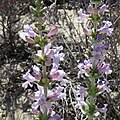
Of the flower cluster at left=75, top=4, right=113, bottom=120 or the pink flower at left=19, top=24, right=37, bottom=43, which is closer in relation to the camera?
the pink flower at left=19, top=24, right=37, bottom=43

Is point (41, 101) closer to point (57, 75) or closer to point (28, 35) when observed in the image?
point (57, 75)

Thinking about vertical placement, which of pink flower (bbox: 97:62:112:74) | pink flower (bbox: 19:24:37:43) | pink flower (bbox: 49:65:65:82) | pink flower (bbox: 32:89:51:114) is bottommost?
pink flower (bbox: 32:89:51:114)

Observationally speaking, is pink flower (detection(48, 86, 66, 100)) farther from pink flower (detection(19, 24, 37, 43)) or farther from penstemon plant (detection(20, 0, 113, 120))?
pink flower (detection(19, 24, 37, 43))

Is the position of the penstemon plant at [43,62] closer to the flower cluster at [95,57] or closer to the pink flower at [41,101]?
the pink flower at [41,101]

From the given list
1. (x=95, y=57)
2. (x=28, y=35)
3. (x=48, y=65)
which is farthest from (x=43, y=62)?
(x=95, y=57)

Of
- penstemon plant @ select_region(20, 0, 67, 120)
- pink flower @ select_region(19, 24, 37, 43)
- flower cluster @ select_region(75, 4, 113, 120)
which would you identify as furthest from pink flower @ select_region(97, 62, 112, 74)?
pink flower @ select_region(19, 24, 37, 43)

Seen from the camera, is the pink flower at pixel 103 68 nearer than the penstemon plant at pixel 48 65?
No

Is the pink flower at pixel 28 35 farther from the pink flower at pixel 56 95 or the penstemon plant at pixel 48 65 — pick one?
the pink flower at pixel 56 95

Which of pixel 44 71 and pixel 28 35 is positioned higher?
pixel 28 35

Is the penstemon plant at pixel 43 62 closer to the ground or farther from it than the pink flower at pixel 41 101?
farther from it

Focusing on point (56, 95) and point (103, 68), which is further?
point (103, 68)

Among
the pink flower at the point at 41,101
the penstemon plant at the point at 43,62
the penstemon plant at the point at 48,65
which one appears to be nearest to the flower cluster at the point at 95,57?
the penstemon plant at the point at 48,65

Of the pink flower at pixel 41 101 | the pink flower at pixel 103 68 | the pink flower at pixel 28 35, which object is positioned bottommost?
the pink flower at pixel 41 101
